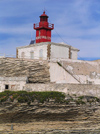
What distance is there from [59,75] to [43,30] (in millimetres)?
9722

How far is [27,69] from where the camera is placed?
Result: 3575 cm

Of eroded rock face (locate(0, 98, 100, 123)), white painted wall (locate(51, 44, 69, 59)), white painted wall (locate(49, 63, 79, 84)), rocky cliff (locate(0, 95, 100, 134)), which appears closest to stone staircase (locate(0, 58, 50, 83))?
white painted wall (locate(49, 63, 79, 84))

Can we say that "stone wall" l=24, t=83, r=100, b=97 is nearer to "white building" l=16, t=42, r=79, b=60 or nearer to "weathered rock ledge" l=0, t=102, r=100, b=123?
"weathered rock ledge" l=0, t=102, r=100, b=123

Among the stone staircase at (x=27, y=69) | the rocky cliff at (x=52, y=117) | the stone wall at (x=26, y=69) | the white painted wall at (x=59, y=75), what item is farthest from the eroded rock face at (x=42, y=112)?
the stone staircase at (x=27, y=69)

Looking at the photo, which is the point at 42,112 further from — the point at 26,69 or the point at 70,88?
the point at 26,69

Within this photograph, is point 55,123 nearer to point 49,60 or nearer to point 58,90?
point 58,90

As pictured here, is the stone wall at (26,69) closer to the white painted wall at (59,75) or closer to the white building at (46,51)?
the white painted wall at (59,75)

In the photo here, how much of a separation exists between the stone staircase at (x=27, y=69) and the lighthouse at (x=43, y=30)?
19.5 ft

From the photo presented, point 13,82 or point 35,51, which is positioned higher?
point 35,51

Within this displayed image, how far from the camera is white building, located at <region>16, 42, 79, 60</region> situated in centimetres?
3859

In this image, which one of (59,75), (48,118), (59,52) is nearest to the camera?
(48,118)

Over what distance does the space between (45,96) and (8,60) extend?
32.6 feet

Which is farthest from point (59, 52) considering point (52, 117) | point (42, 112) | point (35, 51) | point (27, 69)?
point (42, 112)

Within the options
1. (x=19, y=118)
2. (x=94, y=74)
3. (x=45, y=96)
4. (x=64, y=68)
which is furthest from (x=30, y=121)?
(x=94, y=74)
